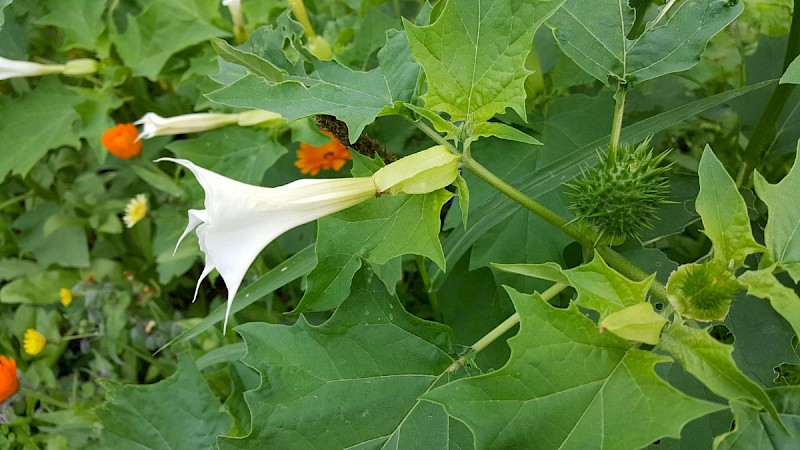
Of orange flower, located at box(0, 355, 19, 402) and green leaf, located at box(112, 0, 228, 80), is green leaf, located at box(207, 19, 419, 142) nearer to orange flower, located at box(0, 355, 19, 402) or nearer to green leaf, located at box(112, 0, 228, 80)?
green leaf, located at box(112, 0, 228, 80)

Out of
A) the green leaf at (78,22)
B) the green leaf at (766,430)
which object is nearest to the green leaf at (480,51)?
the green leaf at (766,430)

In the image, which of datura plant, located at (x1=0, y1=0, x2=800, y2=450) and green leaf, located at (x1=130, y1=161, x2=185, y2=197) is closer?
datura plant, located at (x1=0, y1=0, x2=800, y2=450)

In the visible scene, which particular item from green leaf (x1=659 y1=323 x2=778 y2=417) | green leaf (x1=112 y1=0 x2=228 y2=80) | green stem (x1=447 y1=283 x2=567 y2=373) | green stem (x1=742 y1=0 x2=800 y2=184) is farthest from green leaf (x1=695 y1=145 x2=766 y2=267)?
green leaf (x1=112 y1=0 x2=228 y2=80)

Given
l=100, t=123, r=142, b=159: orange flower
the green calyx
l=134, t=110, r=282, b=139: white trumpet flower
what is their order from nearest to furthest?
the green calyx → l=134, t=110, r=282, b=139: white trumpet flower → l=100, t=123, r=142, b=159: orange flower

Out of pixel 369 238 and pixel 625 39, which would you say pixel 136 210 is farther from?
pixel 625 39

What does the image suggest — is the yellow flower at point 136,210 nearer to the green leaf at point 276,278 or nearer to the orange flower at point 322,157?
the orange flower at point 322,157

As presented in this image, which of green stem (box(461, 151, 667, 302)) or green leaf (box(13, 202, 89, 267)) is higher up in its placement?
green stem (box(461, 151, 667, 302))

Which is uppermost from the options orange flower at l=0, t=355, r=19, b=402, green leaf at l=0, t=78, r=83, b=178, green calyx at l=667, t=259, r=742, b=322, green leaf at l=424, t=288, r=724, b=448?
green calyx at l=667, t=259, r=742, b=322
